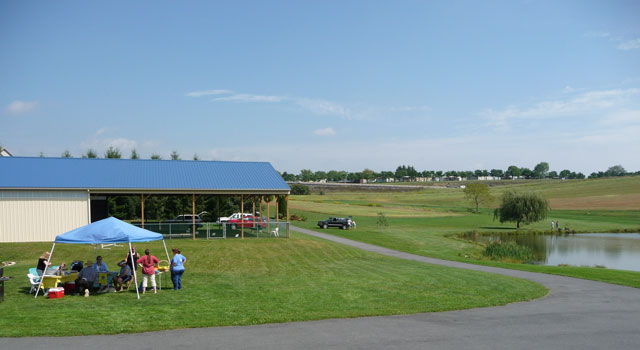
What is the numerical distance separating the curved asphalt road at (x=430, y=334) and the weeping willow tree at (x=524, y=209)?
174 feet

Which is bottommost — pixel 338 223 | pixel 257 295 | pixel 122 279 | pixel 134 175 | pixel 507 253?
pixel 507 253

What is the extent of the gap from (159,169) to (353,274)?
845 inches

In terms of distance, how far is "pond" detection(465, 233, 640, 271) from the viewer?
35812 millimetres

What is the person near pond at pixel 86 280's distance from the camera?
16.5 meters

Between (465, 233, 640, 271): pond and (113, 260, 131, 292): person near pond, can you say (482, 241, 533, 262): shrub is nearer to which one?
(465, 233, 640, 271): pond

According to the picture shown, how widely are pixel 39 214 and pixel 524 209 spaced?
57.7m

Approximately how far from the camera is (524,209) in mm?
65438

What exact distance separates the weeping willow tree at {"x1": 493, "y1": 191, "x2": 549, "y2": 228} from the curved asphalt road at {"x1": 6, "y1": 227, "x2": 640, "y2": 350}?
174 feet

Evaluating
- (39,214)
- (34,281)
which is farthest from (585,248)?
(39,214)

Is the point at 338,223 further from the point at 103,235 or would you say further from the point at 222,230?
the point at 103,235

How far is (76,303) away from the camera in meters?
15.2

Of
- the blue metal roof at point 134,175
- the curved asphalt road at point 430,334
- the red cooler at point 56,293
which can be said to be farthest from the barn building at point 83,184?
the curved asphalt road at point 430,334

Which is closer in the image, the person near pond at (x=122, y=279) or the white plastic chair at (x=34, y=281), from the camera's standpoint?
the white plastic chair at (x=34, y=281)

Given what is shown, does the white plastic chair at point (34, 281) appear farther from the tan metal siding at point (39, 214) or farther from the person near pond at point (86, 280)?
the tan metal siding at point (39, 214)
